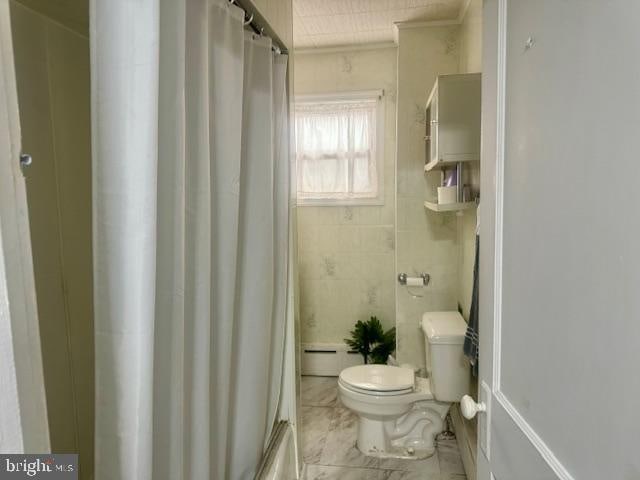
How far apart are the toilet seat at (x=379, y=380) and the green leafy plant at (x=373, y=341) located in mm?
579

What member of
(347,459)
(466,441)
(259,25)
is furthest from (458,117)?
(347,459)

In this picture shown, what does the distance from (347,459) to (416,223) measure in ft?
4.99

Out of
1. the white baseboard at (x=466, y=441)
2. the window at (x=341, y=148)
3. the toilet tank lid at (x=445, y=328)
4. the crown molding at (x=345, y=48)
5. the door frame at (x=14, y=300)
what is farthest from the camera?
the window at (x=341, y=148)

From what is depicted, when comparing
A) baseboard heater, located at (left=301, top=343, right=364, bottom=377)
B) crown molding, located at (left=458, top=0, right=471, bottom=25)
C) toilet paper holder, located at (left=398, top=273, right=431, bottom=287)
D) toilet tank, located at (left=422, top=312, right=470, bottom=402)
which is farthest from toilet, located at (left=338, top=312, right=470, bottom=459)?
crown molding, located at (left=458, top=0, right=471, bottom=25)

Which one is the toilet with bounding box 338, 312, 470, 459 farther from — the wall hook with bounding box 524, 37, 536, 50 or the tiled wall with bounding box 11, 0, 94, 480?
the wall hook with bounding box 524, 37, 536, 50

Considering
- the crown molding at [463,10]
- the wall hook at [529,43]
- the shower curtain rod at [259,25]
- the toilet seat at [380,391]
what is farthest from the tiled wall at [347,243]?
→ the wall hook at [529,43]

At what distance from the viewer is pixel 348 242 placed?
10.6 ft

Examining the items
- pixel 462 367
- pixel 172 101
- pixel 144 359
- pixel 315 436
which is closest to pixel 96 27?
pixel 172 101

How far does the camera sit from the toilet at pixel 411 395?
2127 mm

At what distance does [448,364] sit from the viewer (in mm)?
2127

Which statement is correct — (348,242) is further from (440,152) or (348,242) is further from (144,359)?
(144,359)

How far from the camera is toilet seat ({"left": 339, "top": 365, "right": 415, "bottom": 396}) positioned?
7.26ft

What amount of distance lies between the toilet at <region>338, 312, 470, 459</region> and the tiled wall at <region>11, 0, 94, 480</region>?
4.55 ft

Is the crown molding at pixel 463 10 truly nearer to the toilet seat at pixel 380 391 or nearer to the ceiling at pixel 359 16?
the ceiling at pixel 359 16
